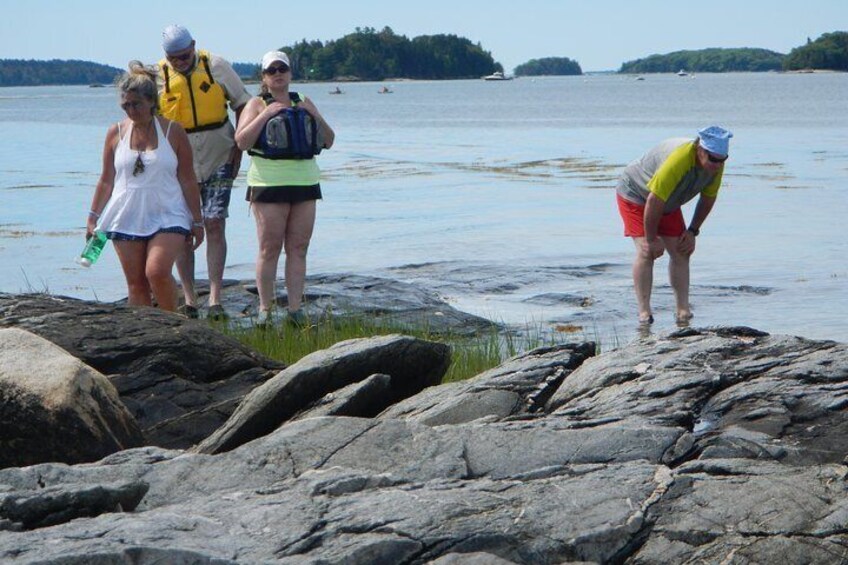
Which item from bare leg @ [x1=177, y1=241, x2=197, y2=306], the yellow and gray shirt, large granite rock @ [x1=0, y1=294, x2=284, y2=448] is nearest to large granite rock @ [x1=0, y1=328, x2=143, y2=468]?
large granite rock @ [x1=0, y1=294, x2=284, y2=448]

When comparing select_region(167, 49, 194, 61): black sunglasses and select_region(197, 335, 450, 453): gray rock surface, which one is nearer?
select_region(197, 335, 450, 453): gray rock surface

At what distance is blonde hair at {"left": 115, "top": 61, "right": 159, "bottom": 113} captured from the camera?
7832mm

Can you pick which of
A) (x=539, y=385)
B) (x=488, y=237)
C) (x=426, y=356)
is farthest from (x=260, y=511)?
(x=488, y=237)

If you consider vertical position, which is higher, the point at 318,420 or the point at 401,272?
the point at 318,420

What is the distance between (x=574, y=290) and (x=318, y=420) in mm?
8157

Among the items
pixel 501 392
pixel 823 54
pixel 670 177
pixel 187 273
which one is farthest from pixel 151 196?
pixel 823 54

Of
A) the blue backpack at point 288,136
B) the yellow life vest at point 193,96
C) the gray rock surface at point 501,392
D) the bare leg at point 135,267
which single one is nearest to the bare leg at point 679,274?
the blue backpack at point 288,136

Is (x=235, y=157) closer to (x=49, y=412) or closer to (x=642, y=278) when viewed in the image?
(x=642, y=278)

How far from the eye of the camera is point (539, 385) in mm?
5789

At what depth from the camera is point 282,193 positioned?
9.06 m

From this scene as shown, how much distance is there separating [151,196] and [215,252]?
181cm

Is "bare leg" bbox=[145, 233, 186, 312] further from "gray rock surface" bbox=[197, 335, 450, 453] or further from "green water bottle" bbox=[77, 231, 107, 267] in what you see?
"gray rock surface" bbox=[197, 335, 450, 453]

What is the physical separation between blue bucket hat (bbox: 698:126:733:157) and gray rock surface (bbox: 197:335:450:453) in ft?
10.5

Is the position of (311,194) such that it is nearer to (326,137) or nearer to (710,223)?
(326,137)
